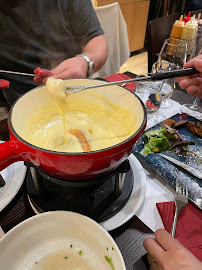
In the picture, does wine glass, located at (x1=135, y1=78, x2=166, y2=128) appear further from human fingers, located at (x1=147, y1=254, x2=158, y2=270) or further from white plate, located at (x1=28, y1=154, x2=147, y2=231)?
human fingers, located at (x1=147, y1=254, x2=158, y2=270)

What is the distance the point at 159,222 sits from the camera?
700 mm

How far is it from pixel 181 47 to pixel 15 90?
1197 mm

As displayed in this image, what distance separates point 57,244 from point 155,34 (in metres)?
2.10

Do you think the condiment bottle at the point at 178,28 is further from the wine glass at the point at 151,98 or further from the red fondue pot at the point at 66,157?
the red fondue pot at the point at 66,157

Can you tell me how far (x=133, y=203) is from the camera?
2.35 ft

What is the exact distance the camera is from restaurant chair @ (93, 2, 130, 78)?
2.57 meters

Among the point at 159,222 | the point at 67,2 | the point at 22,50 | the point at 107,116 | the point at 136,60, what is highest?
the point at 67,2

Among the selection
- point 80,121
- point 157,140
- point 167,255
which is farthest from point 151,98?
point 167,255

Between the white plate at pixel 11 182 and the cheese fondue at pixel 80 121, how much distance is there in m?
0.13

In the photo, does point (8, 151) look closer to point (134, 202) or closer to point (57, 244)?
point (57, 244)

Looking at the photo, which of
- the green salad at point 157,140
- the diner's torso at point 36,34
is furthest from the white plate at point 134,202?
the diner's torso at point 36,34

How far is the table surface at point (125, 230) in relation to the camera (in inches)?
24.1

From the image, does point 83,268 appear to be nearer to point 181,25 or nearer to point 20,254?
point 20,254

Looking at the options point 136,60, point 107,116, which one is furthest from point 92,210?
point 136,60
